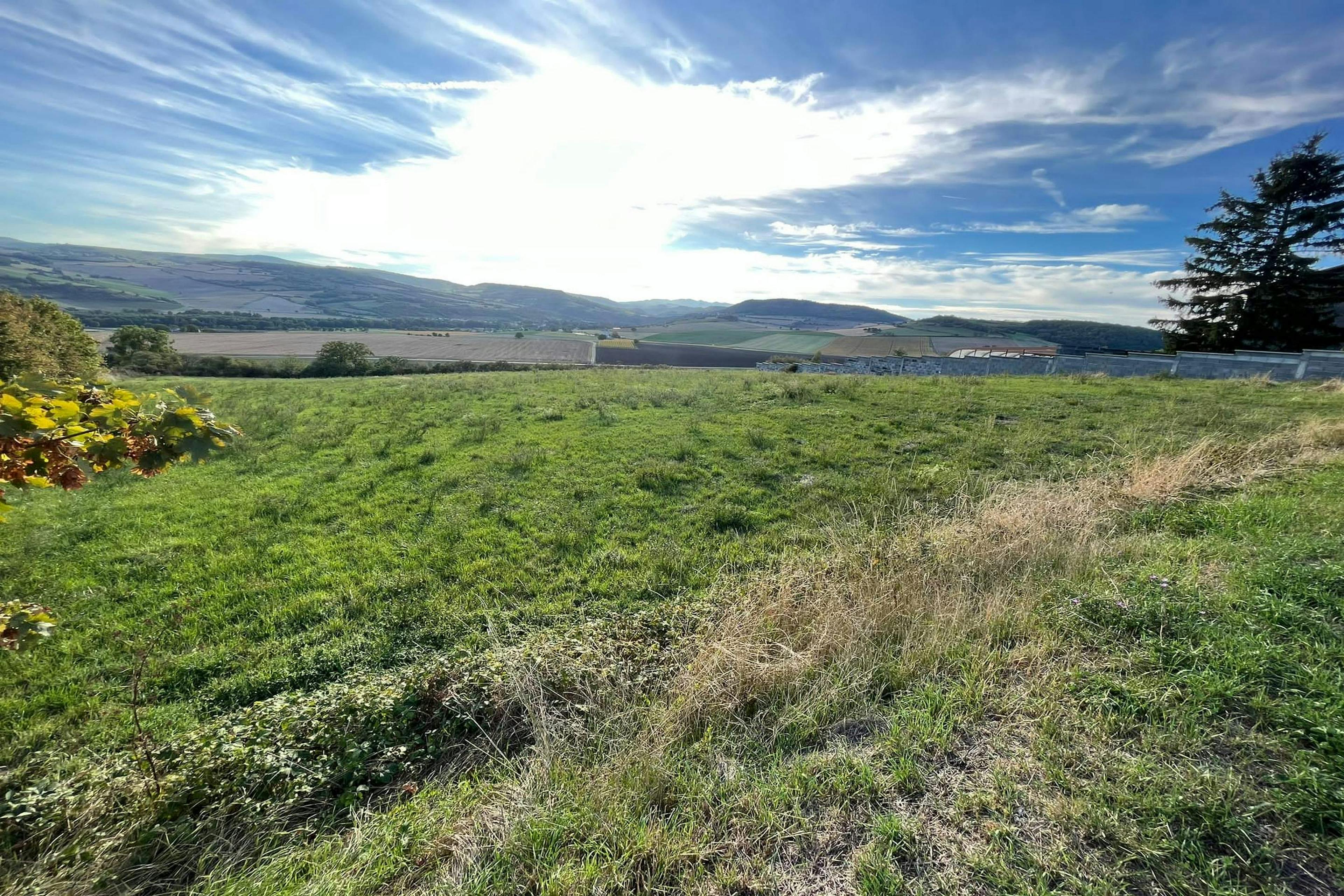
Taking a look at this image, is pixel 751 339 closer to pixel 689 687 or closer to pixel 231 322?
pixel 689 687

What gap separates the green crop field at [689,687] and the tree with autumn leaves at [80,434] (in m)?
1.20

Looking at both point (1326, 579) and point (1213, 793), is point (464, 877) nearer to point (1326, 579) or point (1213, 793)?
point (1213, 793)

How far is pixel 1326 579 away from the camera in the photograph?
13.0ft

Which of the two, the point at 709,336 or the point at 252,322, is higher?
the point at 709,336

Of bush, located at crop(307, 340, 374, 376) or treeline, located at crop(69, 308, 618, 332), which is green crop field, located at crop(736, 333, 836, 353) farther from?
treeline, located at crop(69, 308, 618, 332)

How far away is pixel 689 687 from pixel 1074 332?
291ft

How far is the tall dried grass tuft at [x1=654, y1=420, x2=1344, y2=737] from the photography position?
364 centimetres

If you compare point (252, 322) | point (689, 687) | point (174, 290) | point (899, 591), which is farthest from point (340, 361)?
point (174, 290)

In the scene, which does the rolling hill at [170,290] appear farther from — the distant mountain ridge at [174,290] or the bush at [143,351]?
the bush at [143,351]

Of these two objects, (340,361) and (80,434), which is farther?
(340,361)

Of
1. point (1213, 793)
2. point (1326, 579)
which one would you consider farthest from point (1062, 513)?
point (1213, 793)

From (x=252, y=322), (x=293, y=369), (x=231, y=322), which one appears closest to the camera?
(x=293, y=369)

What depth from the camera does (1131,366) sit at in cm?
2342

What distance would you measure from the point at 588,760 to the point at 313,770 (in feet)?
5.94
